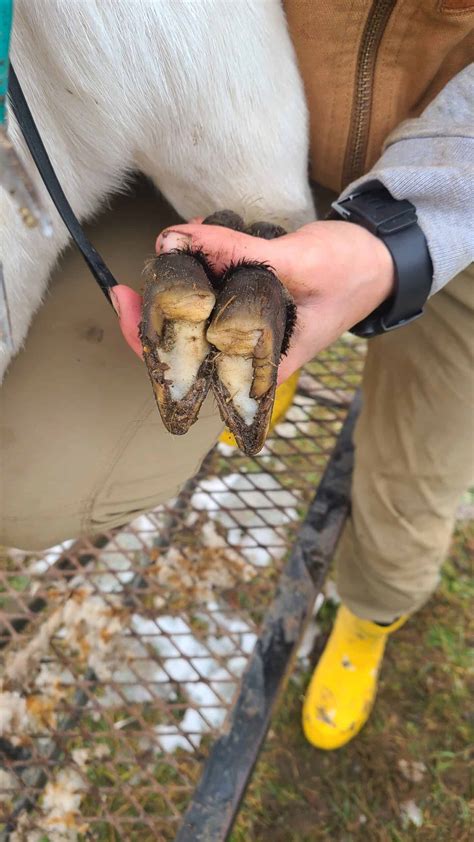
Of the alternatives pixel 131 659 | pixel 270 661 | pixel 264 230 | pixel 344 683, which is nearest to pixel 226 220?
pixel 264 230

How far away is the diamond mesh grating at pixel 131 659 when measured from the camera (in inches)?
36.9

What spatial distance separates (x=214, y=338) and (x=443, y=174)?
0.26 meters

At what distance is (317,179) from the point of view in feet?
2.38

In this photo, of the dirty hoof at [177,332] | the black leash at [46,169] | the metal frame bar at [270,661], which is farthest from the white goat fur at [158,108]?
the metal frame bar at [270,661]

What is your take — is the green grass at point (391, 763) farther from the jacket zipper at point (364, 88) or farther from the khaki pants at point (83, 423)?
the jacket zipper at point (364, 88)

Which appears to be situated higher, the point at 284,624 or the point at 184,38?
the point at 184,38

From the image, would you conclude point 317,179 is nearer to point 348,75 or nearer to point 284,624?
point 348,75

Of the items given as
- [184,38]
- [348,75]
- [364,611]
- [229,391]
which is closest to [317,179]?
[348,75]

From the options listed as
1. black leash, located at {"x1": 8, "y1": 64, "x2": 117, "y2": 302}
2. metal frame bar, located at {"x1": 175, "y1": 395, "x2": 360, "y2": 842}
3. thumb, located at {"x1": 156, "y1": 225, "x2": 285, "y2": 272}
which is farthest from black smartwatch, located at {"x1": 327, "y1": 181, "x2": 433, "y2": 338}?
metal frame bar, located at {"x1": 175, "y1": 395, "x2": 360, "y2": 842}

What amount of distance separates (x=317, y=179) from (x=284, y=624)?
0.62 metres

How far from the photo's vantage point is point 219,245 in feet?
1.55

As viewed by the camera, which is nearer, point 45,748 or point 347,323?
point 347,323

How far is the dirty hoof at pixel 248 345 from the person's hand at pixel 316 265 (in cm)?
2

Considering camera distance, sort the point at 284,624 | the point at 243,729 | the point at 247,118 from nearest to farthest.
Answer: the point at 247,118 → the point at 243,729 → the point at 284,624
